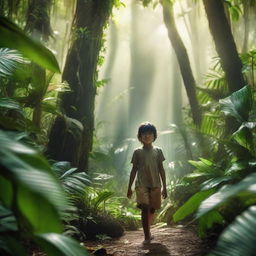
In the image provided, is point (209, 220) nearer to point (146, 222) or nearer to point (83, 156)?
point (146, 222)

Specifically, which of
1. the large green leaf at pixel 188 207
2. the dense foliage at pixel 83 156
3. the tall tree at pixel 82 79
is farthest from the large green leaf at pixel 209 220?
the tall tree at pixel 82 79

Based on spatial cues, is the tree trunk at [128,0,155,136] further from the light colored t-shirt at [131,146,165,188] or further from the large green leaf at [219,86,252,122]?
the large green leaf at [219,86,252,122]

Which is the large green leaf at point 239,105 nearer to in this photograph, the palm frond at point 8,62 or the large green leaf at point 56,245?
the palm frond at point 8,62

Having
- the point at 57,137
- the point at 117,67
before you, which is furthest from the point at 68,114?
the point at 117,67

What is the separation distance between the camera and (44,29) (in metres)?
7.98

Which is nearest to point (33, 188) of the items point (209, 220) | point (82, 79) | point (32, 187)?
point (32, 187)

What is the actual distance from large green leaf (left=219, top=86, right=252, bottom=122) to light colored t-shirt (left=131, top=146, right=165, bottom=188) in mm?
1383

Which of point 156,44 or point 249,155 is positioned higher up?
point 156,44

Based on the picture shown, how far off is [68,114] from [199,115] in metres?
2.91

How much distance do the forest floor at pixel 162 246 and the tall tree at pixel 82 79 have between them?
5.27 feet

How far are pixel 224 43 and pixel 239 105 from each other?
2540 mm

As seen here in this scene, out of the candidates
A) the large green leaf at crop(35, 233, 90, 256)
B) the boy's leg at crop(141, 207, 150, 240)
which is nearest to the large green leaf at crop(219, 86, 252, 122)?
the boy's leg at crop(141, 207, 150, 240)

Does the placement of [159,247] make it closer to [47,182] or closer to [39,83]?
[39,83]

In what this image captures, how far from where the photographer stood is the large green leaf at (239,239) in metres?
1.07
